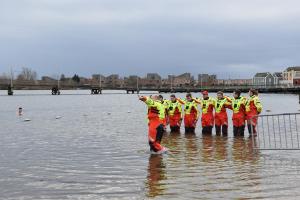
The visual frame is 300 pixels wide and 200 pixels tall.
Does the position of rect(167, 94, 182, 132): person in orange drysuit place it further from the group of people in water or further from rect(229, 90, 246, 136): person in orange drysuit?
rect(229, 90, 246, 136): person in orange drysuit

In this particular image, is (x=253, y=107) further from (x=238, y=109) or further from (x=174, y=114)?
(x=174, y=114)

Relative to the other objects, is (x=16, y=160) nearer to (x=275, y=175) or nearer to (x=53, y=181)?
(x=53, y=181)

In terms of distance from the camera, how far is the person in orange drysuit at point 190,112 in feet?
73.0

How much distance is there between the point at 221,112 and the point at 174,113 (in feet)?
7.55

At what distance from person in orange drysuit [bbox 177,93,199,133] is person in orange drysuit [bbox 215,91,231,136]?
1095 millimetres

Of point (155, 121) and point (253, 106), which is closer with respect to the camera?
point (155, 121)

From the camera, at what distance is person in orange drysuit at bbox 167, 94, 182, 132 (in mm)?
22578

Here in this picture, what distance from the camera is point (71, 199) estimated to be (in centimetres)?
990

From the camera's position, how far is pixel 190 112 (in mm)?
22406

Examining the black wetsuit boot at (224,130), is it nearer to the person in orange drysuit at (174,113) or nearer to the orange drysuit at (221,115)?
the orange drysuit at (221,115)

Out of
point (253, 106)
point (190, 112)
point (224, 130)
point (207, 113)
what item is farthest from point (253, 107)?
point (190, 112)

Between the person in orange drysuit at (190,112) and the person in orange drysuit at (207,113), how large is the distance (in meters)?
0.52

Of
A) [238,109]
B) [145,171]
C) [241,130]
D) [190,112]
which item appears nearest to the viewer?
[145,171]

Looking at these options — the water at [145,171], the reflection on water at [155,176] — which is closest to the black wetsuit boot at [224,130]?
the water at [145,171]
